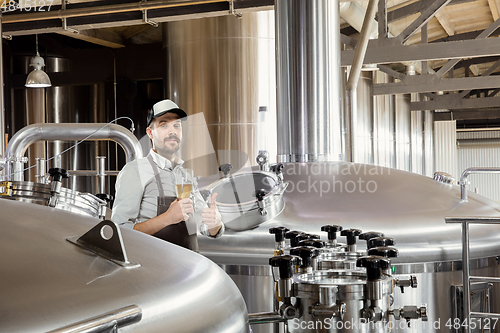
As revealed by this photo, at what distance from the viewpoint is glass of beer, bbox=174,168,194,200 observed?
68.3 inches

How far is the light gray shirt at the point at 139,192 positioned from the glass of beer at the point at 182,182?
0.03 metres

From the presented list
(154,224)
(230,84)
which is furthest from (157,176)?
(230,84)

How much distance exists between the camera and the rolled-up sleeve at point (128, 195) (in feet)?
6.61

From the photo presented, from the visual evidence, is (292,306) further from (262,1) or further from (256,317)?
(262,1)

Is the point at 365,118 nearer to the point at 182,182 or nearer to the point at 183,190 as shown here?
the point at 182,182

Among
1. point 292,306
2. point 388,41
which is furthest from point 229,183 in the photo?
point 388,41

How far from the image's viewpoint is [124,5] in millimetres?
4469

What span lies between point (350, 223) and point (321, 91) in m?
0.78

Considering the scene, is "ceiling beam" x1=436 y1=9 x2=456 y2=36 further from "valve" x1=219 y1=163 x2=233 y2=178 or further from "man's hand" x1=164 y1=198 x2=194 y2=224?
"man's hand" x1=164 y1=198 x2=194 y2=224

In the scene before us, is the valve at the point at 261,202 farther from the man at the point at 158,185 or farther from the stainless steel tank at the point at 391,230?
the man at the point at 158,185

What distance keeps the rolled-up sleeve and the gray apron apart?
7 centimetres

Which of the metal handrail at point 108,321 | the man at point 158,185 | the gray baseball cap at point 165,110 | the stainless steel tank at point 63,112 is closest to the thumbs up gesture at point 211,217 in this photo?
the man at point 158,185

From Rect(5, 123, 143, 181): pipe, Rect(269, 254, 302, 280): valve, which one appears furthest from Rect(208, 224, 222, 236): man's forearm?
Rect(5, 123, 143, 181): pipe

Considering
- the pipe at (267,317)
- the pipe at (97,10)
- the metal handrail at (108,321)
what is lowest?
the pipe at (267,317)
